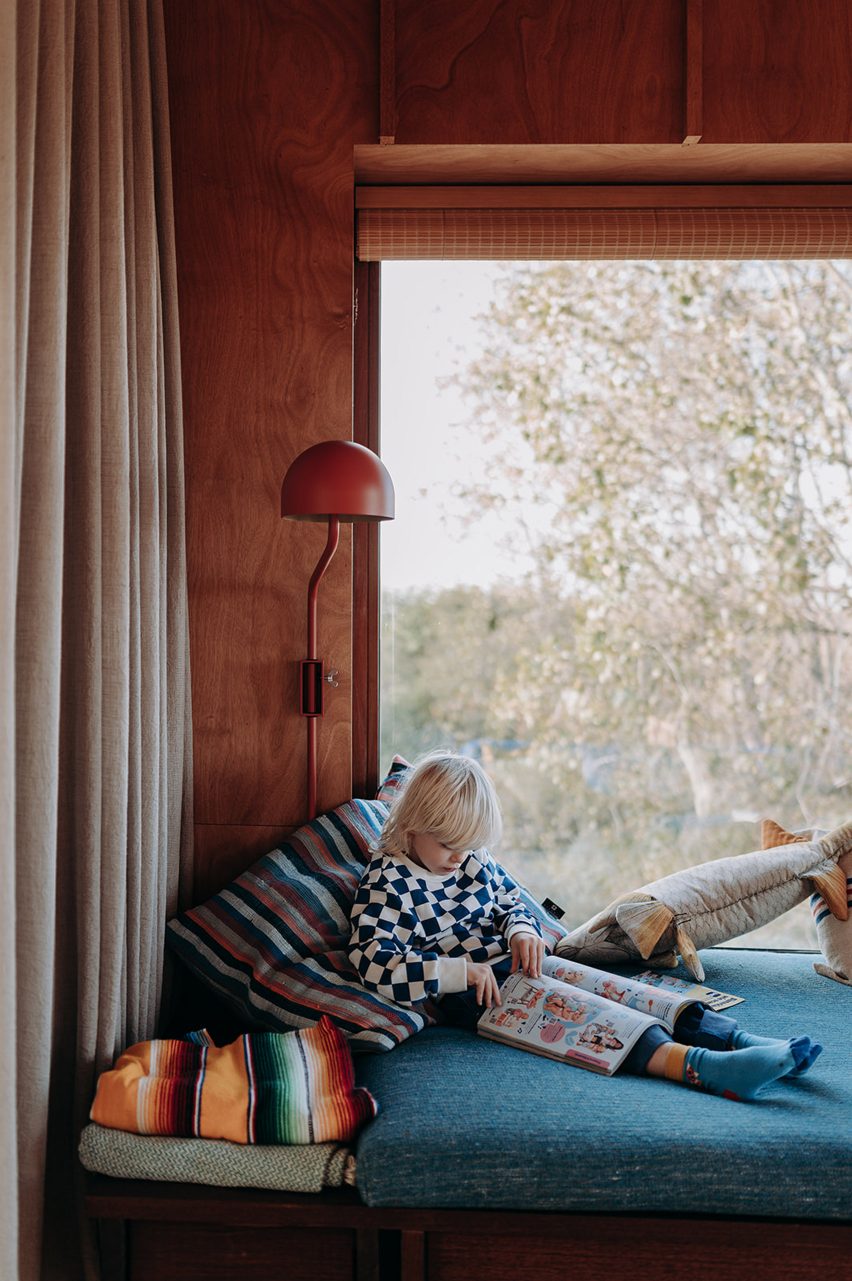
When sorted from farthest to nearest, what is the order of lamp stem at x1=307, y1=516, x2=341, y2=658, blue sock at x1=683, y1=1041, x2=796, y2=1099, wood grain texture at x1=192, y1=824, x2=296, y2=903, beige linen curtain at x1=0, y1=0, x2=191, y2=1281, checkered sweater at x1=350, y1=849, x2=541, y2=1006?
wood grain texture at x1=192, y1=824, x2=296, y2=903, lamp stem at x1=307, y1=516, x2=341, y2=658, checkered sweater at x1=350, y1=849, x2=541, y2=1006, blue sock at x1=683, y1=1041, x2=796, y2=1099, beige linen curtain at x1=0, y1=0, x2=191, y2=1281

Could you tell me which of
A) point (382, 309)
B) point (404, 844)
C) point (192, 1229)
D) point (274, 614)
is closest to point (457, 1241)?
point (192, 1229)

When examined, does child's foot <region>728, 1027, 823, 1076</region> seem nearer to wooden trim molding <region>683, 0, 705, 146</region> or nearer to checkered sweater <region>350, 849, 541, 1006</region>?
checkered sweater <region>350, 849, 541, 1006</region>

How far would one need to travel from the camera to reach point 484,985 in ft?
6.07

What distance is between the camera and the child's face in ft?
6.56

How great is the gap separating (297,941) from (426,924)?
247mm

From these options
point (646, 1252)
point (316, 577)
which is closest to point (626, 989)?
point (646, 1252)

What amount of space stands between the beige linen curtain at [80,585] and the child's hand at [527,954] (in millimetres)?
680

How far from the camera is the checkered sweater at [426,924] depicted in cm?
184

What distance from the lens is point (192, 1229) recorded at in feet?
4.97

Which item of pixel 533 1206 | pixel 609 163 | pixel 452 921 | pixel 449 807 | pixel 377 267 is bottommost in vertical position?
pixel 533 1206

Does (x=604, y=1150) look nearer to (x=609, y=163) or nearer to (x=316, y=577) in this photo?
(x=316, y=577)

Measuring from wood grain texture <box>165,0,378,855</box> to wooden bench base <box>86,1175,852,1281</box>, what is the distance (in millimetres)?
908

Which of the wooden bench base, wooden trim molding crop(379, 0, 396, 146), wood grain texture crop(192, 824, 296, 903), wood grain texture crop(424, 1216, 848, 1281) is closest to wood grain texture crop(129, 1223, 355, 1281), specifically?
the wooden bench base

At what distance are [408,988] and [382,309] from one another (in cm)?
160
